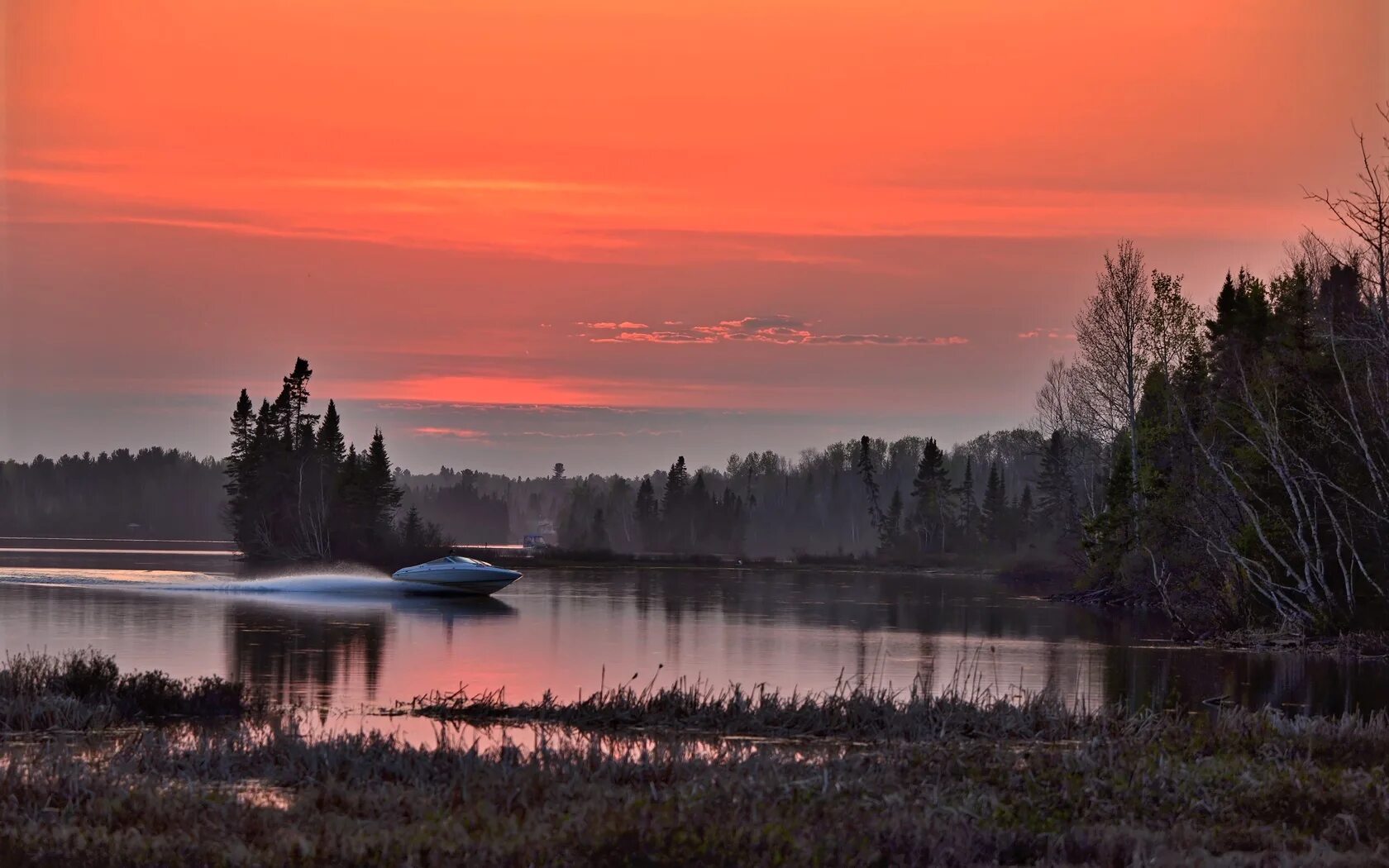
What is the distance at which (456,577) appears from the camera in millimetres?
72812

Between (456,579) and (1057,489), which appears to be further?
(1057,489)

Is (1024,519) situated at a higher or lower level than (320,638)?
higher

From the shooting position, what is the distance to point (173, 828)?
13.5 meters

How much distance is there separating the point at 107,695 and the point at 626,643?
71.8ft

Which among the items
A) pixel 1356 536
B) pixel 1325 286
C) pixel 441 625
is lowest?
pixel 441 625

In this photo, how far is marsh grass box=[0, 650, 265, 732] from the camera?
2233cm

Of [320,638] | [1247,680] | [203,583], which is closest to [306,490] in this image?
[203,583]

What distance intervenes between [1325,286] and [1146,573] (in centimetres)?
1525

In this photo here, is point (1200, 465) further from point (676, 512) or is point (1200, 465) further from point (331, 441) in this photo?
point (676, 512)

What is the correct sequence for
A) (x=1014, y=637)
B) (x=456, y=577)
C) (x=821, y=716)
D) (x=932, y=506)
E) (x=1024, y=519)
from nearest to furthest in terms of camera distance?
(x=821, y=716) → (x=1014, y=637) → (x=456, y=577) → (x=1024, y=519) → (x=932, y=506)

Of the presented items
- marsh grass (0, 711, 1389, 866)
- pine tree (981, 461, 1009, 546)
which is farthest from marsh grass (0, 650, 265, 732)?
pine tree (981, 461, 1009, 546)

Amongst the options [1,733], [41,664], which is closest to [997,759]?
[1,733]

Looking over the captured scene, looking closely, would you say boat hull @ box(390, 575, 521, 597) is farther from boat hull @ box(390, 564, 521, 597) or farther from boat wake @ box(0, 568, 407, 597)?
boat wake @ box(0, 568, 407, 597)

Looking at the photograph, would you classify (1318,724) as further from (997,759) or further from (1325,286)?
(1325,286)
